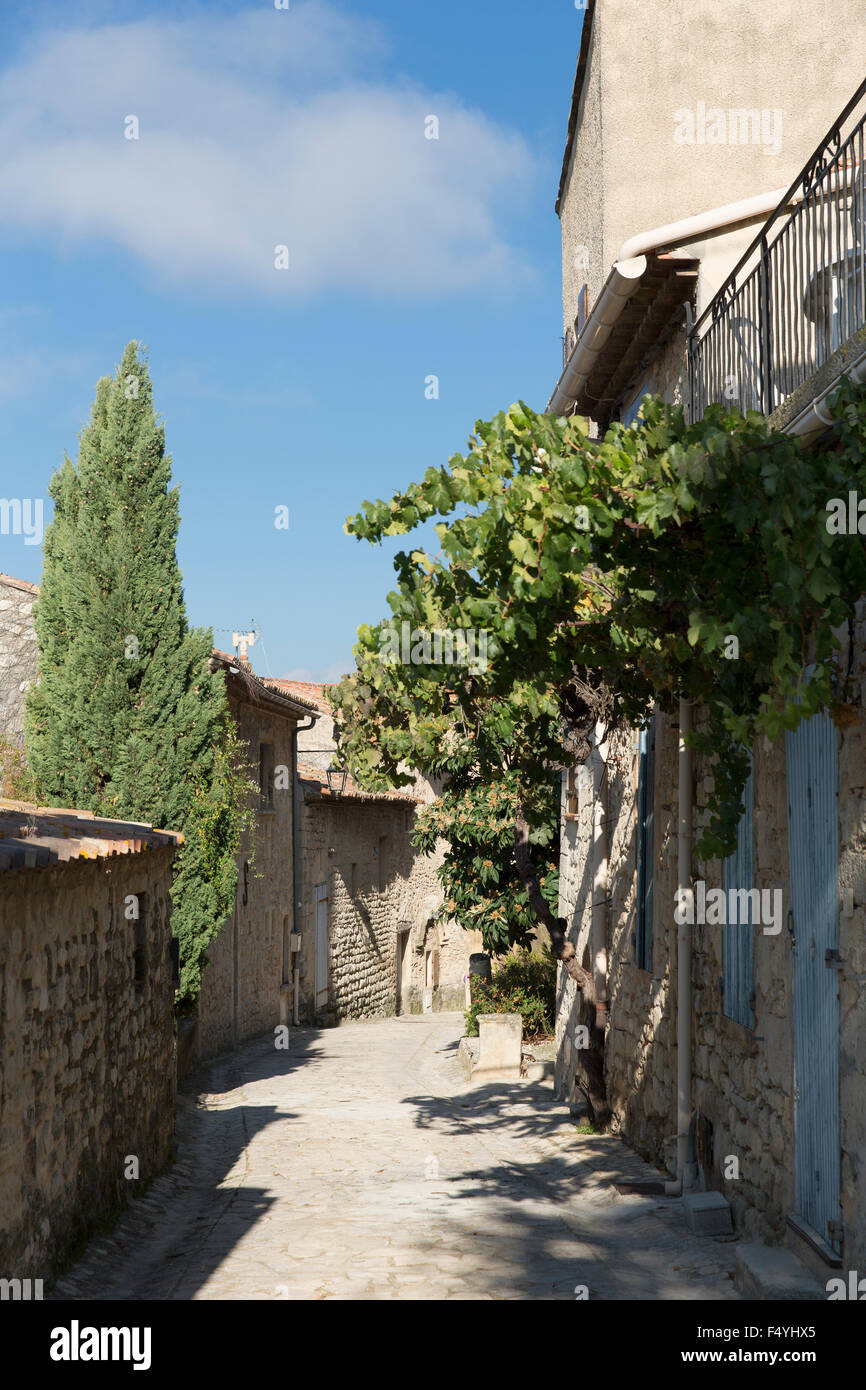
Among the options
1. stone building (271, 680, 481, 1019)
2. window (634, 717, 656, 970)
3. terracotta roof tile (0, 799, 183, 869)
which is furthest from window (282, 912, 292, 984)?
window (634, 717, 656, 970)

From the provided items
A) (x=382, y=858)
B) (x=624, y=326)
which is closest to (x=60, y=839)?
(x=624, y=326)

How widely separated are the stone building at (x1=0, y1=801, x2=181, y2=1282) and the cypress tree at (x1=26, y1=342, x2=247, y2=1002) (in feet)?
11.1

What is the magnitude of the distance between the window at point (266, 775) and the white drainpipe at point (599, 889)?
26.1ft

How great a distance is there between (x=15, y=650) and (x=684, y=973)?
32.1 feet

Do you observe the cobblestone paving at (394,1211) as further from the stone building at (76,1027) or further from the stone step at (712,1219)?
the stone building at (76,1027)

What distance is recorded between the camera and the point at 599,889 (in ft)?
34.5

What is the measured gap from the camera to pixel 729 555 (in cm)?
439

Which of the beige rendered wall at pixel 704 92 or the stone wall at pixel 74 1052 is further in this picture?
the beige rendered wall at pixel 704 92

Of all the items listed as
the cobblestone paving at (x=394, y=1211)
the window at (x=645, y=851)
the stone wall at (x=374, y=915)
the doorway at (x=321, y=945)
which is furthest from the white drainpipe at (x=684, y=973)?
the doorway at (x=321, y=945)

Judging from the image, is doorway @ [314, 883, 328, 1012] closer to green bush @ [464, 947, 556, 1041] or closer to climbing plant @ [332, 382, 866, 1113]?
green bush @ [464, 947, 556, 1041]

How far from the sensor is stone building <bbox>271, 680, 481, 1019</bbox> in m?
20.9

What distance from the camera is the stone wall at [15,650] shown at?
14328mm

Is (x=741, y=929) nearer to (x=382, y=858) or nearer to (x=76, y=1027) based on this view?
(x=76, y=1027)
